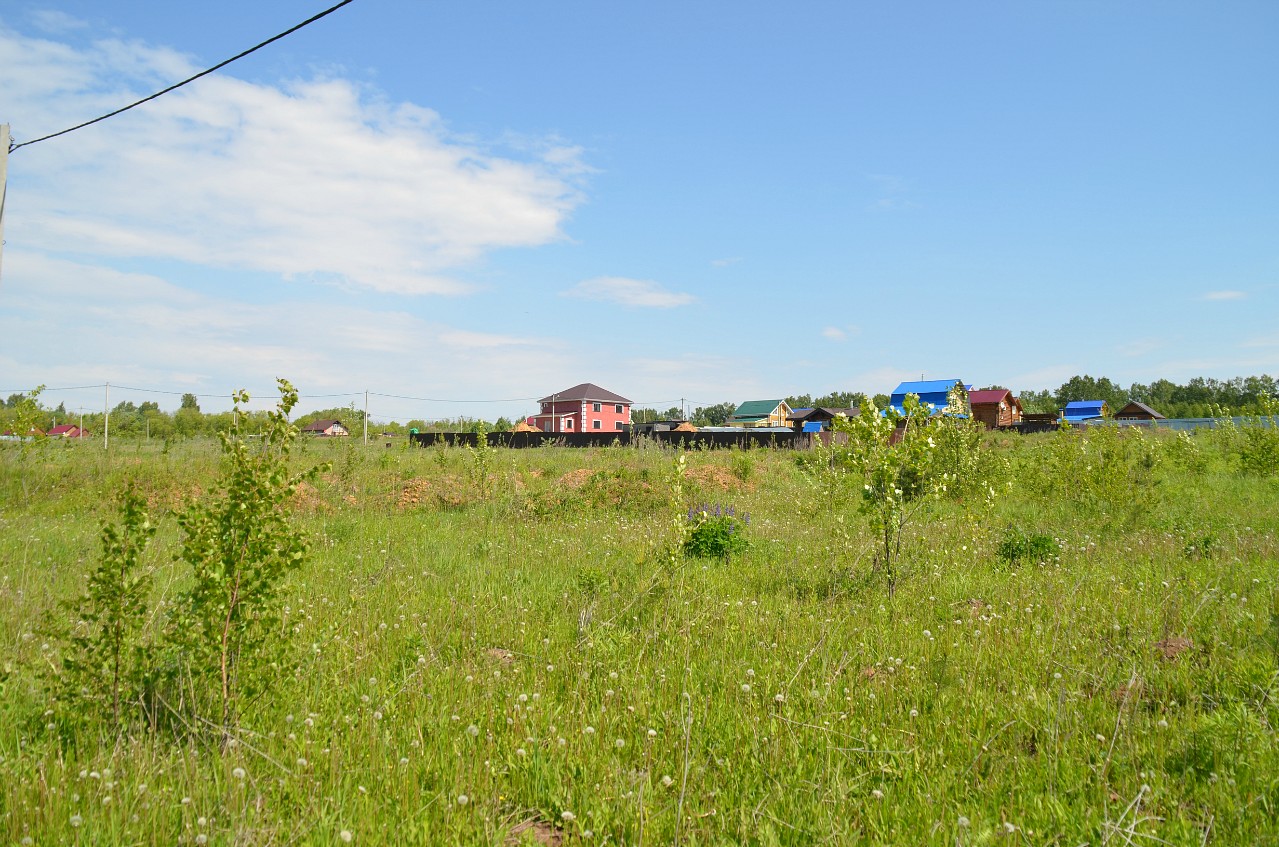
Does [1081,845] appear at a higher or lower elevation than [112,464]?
lower

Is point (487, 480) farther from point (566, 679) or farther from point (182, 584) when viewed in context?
point (566, 679)

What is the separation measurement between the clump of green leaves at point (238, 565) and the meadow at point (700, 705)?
141 millimetres

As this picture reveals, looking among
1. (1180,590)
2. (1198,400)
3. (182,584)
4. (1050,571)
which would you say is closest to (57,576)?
(182,584)

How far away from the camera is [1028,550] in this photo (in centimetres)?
Answer: 739

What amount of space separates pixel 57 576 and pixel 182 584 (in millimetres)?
1375

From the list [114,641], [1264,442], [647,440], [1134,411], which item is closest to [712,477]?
[647,440]

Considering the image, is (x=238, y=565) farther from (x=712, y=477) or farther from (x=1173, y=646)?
(x=712, y=477)

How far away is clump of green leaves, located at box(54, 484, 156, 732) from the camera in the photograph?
3094 mm

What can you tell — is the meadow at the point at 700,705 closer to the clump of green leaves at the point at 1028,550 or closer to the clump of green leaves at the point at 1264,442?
the clump of green leaves at the point at 1028,550

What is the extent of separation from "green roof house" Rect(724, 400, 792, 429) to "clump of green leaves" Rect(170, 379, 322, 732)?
265ft

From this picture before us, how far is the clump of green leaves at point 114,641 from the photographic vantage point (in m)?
3.09

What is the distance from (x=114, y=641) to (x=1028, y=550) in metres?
7.96

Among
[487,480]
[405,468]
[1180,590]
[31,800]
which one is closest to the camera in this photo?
[31,800]

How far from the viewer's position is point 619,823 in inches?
105
